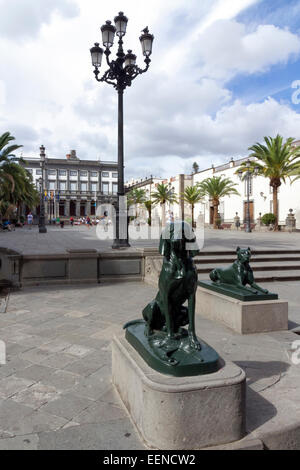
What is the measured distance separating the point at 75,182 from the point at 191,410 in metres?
90.2

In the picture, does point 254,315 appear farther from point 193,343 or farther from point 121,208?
point 121,208

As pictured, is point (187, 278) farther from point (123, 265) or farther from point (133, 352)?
point (123, 265)

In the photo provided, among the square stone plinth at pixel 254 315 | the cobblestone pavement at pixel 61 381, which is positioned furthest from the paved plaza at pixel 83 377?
the square stone plinth at pixel 254 315

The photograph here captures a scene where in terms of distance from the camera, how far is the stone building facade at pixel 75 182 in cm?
8638

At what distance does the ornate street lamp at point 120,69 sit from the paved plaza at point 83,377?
469cm

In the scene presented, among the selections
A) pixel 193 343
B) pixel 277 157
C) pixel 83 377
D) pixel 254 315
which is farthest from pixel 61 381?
pixel 277 157

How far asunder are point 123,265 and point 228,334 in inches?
183

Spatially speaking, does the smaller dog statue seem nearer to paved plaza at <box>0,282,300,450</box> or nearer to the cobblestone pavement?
paved plaza at <box>0,282,300,450</box>

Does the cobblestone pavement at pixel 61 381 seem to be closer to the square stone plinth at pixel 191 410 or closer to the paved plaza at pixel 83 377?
the paved plaza at pixel 83 377

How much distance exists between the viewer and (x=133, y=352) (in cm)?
270

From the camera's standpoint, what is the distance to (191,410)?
2.11 m

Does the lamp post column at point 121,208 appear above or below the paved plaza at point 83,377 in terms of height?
above

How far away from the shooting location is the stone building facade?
86375mm

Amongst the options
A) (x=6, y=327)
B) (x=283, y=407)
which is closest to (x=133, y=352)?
(x=283, y=407)
